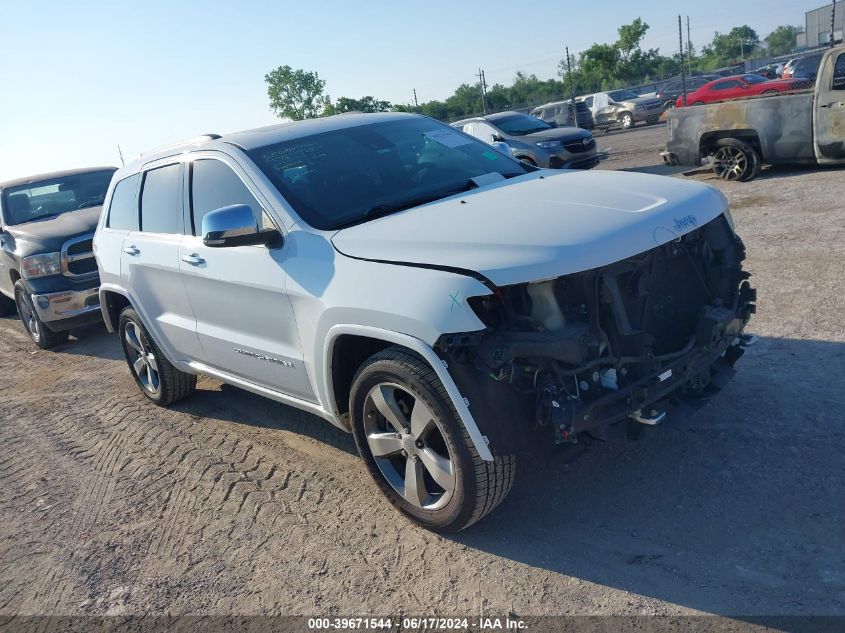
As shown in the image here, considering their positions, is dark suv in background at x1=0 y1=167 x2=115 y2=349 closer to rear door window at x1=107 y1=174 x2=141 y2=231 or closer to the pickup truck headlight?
the pickup truck headlight

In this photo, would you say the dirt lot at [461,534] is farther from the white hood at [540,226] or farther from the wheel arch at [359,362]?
the white hood at [540,226]

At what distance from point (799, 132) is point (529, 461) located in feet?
29.1

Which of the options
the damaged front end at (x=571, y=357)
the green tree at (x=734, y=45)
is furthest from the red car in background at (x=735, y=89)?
the green tree at (x=734, y=45)

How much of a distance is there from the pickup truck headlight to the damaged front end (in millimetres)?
7305

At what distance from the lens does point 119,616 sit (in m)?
3.42

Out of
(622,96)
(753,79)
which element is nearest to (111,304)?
(753,79)

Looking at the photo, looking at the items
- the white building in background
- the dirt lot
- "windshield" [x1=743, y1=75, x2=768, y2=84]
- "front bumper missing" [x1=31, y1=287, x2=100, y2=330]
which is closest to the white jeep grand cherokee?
the dirt lot

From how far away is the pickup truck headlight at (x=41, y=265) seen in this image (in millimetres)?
8805

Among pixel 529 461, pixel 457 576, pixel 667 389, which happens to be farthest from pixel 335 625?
pixel 667 389

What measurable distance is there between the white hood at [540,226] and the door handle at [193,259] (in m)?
1.27

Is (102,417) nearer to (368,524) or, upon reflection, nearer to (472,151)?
(368,524)

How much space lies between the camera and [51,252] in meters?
8.80

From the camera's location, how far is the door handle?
4582 millimetres

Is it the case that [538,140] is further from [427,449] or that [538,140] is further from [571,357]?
[571,357]
